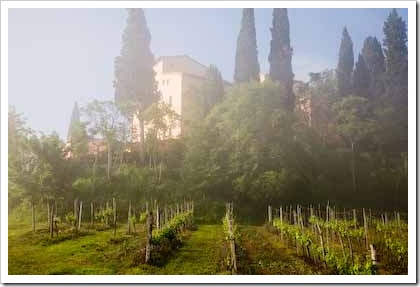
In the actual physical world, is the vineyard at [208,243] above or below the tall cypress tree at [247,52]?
below

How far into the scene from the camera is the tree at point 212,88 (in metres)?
6.43

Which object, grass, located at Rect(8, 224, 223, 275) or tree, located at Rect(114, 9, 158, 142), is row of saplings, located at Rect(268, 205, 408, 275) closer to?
grass, located at Rect(8, 224, 223, 275)

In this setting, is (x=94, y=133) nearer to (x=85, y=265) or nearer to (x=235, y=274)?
(x=85, y=265)

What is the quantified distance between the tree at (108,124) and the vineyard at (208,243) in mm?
763

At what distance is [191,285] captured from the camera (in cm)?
571

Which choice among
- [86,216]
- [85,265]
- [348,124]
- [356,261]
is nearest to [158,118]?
[86,216]

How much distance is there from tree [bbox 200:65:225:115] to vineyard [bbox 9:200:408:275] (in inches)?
49.9

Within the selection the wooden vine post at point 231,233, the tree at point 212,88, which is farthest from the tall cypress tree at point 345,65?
the wooden vine post at point 231,233

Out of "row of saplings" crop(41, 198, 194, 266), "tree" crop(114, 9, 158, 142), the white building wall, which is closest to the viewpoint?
"row of saplings" crop(41, 198, 194, 266)

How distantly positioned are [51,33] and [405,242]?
194 inches

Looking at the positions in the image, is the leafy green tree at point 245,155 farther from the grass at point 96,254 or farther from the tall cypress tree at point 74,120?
the tall cypress tree at point 74,120

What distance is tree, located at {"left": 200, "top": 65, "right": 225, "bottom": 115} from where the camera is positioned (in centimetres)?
643

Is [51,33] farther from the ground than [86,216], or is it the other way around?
[51,33]

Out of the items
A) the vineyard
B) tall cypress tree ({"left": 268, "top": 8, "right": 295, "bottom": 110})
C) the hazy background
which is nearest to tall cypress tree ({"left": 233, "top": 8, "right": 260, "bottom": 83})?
the hazy background
